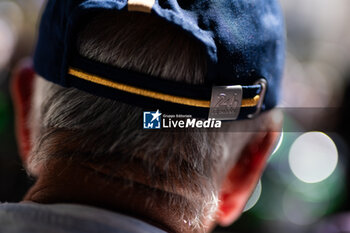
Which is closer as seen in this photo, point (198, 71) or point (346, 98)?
point (198, 71)

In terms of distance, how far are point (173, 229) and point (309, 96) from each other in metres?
4.03

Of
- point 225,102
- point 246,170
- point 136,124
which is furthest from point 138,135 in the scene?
point 246,170

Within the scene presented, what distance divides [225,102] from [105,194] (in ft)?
0.87

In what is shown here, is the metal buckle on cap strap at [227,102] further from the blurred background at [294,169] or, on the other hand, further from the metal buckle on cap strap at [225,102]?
the blurred background at [294,169]

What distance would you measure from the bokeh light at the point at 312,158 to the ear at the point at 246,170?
219 cm

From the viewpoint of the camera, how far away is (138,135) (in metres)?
0.66

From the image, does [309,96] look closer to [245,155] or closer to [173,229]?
[245,155]

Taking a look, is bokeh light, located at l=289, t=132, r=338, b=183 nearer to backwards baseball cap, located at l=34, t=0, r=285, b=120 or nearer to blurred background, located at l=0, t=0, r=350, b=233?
blurred background, located at l=0, t=0, r=350, b=233

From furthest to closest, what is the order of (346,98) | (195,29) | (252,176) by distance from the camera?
(346,98) < (252,176) < (195,29)

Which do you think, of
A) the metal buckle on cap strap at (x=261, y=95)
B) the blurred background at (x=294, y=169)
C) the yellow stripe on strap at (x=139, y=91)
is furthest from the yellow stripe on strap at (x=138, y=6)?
the blurred background at (x=294, y=169)

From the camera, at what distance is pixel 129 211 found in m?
0.62

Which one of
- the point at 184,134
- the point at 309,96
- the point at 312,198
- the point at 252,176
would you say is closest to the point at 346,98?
the point at 309,96

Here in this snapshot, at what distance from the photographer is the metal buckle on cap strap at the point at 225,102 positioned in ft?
2.16

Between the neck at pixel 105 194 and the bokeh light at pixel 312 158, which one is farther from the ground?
the neck at pixel 105 194
